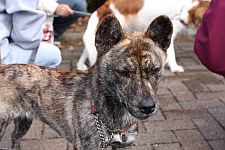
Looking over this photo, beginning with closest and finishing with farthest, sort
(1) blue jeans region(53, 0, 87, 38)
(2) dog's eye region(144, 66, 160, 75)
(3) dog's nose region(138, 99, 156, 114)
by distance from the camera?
(3) dog's nose region(138, 99, 156, 114) < (2) dog's eye region(144, 66, 160, 75) < (1) blue jeans region(53, 0, 87, 38)

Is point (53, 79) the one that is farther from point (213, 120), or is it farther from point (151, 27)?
point (213, 120)

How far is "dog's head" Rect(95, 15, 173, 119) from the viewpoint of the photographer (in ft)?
8.48

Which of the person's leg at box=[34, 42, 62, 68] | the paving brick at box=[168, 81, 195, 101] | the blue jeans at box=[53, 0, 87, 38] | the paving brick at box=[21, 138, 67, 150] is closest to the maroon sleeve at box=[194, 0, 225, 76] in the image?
the person's leg at box=[34, 42, 62, 68]

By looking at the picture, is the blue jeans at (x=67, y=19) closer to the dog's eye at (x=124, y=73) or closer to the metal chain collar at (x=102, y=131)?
the metal chain collar at (x=102, y=131)

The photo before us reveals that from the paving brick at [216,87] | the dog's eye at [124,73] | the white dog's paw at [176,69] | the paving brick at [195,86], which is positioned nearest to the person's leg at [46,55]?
the dog's eye at [124,73]

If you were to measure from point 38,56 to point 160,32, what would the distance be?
56.5 inches

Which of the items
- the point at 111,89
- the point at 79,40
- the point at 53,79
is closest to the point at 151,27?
the point at 111,89

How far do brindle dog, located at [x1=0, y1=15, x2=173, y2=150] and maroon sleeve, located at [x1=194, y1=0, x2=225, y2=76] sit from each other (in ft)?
2.11

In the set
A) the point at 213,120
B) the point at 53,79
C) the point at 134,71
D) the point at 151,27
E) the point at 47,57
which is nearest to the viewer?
Answer: the point at 134,71

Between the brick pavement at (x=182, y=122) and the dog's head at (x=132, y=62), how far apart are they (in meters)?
1.22

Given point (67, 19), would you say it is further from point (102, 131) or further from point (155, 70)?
point (155, 70)

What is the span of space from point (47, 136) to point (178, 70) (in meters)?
2.63

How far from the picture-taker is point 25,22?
3588mm

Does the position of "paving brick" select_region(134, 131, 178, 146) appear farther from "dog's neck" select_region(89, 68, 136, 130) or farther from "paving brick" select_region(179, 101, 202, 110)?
"dog's neck" select_region(89, 68, 136, 130)
